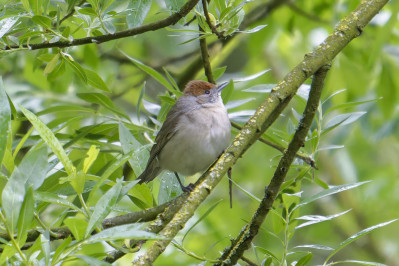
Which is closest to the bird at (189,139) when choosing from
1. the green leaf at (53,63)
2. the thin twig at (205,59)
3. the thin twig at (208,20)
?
the thin twig at (205,59)

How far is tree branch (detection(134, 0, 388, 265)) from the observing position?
229 centimetres

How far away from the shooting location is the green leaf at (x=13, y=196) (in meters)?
1.73

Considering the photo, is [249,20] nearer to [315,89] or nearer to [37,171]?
[315,89]

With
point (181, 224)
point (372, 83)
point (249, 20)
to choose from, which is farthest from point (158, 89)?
point (181, 224)

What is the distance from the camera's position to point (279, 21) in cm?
589

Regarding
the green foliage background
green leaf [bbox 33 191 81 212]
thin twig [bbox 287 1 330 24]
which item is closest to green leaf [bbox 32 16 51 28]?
the green foliage background

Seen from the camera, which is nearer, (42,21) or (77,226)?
(77,226)

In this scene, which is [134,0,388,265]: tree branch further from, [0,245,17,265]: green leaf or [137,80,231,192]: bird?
[137,80,231,192]: bird

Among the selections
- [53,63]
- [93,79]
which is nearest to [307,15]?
[93,79]

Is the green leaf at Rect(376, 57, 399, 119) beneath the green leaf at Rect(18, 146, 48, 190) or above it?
above

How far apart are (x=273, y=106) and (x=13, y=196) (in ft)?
4.54

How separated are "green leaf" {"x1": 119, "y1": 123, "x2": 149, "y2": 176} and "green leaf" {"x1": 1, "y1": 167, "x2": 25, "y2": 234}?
2.80ft

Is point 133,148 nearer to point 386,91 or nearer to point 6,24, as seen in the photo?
point 6,24

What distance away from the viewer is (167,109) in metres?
3.67
